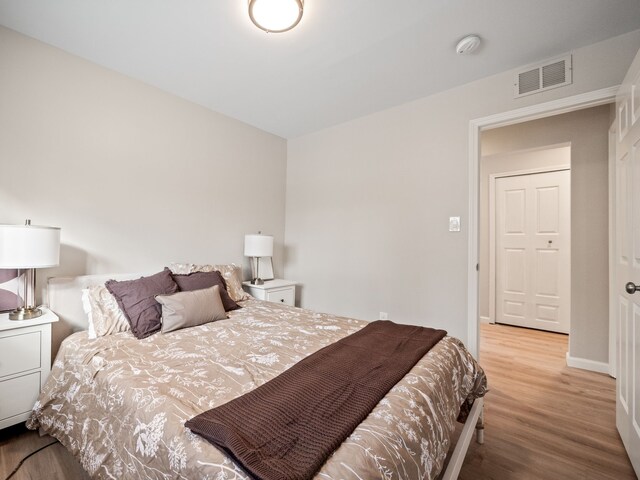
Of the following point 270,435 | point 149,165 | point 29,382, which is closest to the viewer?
point 270,435

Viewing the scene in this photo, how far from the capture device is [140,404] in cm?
110

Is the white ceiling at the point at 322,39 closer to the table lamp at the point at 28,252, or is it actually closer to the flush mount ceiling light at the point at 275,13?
the flush mount ceiling light at the point at 275,13

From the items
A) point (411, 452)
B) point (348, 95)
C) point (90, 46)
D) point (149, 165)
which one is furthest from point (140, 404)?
point (348, 95)

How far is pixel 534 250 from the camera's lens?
4109 millimetres

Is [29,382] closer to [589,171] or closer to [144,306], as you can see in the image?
[144,306]

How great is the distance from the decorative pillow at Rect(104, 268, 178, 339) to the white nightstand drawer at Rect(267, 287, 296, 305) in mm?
1165

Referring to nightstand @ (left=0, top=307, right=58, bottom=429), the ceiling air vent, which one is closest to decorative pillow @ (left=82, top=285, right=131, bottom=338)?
nightstand @ (left=0, top=307, right=58, bottom=429)

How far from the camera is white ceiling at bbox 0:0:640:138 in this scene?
1.75 meters

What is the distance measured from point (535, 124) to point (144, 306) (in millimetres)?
4183

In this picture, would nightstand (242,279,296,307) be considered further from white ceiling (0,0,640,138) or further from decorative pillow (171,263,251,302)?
white ceiling (0,0,640,138)

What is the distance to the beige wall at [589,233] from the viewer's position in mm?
2803

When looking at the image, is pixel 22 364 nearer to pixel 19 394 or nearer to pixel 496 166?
pixel 19 394

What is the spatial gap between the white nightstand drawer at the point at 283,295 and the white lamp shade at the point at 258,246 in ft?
1.38

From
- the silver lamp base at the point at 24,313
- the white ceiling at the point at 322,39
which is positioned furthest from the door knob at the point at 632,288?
the silver lamp base at the point at 24,313
